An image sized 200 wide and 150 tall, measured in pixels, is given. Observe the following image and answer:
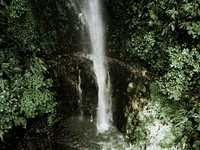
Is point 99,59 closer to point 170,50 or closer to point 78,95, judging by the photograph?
point 78,95

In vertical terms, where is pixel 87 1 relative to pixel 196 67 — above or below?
above

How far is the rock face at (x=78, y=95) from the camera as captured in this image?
795 centimetres

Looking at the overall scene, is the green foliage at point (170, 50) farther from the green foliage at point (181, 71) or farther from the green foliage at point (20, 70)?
the green foliage at point (20, 70)

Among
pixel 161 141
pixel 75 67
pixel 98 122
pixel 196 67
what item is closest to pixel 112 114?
pixel 98 122

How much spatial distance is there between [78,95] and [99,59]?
149cm

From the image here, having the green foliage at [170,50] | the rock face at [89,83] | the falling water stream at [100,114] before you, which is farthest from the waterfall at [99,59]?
the green foliage at [170,50]

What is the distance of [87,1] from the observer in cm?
802

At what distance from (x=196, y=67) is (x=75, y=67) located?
3.66 metres

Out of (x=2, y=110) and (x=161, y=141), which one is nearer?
(x=161, y=141)

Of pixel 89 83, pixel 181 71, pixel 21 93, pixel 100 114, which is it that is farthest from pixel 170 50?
pixel 21 93

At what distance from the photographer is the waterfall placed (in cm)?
812

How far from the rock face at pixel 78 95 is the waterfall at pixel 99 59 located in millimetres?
192

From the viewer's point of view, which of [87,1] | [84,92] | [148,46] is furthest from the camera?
[84,92]

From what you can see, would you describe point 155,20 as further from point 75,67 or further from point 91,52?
point 75,67
